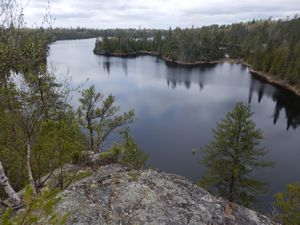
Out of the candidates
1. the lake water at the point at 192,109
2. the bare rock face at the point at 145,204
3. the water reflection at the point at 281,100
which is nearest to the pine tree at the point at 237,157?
the lake water at the point at 192,109

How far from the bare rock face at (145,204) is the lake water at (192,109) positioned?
4093 millimetres

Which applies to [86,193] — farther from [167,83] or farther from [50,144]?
[167,83]

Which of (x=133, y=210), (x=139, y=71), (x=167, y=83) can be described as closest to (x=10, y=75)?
(x=133, y=210)

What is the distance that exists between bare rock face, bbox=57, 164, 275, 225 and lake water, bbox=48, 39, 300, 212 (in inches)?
161

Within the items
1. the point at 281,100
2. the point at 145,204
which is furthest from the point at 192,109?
the point at 145,204

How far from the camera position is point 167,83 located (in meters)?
66.1

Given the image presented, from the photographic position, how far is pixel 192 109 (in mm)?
46031

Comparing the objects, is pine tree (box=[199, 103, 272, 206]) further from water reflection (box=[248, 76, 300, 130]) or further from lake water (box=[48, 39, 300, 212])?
water reflection (box=[248, 76, 300, 130])

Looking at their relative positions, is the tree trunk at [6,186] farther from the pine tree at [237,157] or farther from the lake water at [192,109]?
the pine tree at [237,157]

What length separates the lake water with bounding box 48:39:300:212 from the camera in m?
28.5

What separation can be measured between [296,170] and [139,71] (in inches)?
2355

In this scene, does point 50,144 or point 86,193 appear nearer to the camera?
point 86,193

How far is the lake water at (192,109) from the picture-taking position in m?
28.5

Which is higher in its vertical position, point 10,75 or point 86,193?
point 10,75
